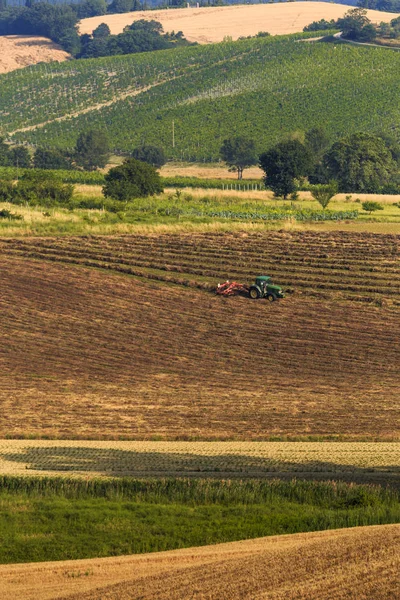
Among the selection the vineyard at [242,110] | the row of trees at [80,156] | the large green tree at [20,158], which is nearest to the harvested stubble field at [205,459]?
the row of trees at [80,156]

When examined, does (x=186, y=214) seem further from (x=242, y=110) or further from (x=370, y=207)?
(x=242, y=110)

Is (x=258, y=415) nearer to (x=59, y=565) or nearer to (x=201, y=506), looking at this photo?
(x=201, y=506)

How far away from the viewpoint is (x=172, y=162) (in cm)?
15338

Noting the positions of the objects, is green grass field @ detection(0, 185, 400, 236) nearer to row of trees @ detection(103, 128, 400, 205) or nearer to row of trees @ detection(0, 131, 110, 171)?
row of trees @ detection(103, 128, 400, 205)

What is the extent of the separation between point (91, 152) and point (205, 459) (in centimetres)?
12279

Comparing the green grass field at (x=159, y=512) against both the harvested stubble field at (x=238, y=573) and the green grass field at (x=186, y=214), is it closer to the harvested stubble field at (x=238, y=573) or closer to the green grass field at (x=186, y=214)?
the harvested stubble field at (x=238, y=573)

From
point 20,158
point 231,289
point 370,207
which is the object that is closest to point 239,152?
point 20,158

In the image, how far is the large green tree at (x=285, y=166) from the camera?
352ft

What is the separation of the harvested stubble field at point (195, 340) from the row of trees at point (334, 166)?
116ft

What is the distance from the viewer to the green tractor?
50.1 m

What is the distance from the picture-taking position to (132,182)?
308 ft

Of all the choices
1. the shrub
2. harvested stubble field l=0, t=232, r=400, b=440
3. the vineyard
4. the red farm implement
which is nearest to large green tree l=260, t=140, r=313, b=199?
the shrub

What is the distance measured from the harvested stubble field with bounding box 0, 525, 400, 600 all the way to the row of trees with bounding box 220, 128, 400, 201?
72641mm

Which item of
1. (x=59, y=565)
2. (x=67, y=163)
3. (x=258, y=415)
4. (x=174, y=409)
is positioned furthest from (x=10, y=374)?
(x=67, y=163)
